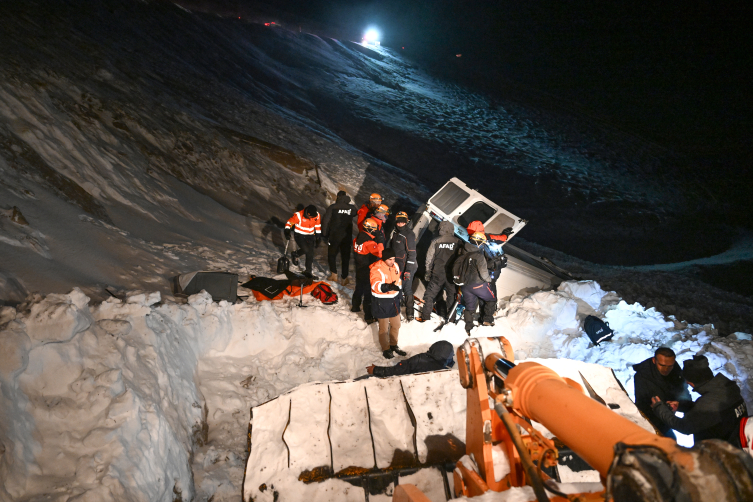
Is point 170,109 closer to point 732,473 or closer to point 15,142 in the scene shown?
point 15,142

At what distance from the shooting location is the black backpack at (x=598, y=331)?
6.53 metres

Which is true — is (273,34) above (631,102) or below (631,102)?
below

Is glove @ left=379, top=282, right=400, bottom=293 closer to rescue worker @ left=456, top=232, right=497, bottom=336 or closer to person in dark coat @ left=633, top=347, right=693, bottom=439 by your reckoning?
rescue worker @ left=456, top=232, right=497, bottom=336

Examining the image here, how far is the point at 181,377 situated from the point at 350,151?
13453mm

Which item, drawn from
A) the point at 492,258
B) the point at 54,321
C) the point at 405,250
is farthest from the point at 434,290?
the point at 54,321

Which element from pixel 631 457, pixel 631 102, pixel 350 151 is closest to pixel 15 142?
pixel 631 457

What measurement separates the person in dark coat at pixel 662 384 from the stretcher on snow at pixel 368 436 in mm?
170

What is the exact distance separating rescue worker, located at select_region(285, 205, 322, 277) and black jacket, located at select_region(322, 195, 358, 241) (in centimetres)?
15

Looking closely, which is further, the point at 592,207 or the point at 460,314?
the point at 592,207

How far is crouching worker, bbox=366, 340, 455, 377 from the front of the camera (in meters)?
5.21

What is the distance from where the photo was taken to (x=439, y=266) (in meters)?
6.78

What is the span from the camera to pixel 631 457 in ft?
4.57

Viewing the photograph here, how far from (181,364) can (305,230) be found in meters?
3.50

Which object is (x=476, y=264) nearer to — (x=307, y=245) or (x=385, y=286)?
(x=385, y=286)
